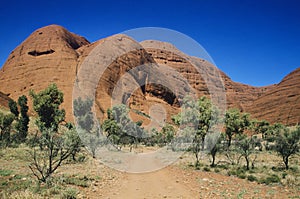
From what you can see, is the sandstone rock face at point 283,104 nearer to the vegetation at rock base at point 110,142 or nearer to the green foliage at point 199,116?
the vegetation at rock base at point 110,142

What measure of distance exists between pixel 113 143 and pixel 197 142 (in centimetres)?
1678

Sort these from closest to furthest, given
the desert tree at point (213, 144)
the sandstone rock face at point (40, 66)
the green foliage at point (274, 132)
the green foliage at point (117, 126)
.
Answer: the desert tree at point (213, 144) → the green foliage at point (274, 132) → the green foliage at point (117, 126) → the sandstone rock face at point (40, 66)

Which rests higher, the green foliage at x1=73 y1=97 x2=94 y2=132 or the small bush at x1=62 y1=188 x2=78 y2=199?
the green foliage at x1=73 y1=97 x2=94 y2=132

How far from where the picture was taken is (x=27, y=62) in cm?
8488

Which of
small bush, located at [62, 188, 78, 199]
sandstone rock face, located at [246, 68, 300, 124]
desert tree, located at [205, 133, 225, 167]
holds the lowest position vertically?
small bush, located at [62, 188, 78, 199]

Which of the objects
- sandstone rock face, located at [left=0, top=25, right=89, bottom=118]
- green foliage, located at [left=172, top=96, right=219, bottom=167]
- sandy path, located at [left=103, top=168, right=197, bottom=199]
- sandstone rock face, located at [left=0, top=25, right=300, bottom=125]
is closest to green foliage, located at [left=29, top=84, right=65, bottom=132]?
green foliage, located at [left=172, top=96, right=219, bottom=167]

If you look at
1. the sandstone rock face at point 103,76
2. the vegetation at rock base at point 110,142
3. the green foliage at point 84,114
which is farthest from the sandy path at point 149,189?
the sandstone rock face at point 103,76

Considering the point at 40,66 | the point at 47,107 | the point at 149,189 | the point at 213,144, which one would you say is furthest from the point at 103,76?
the point at 149,189

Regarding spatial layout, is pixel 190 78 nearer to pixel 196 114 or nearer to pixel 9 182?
pixel 196 114

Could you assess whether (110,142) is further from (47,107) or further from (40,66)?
(40,66)

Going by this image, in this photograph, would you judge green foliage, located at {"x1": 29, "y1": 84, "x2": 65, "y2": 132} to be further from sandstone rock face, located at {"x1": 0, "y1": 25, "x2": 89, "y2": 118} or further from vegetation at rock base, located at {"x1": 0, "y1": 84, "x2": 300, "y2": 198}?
sandstone rock face, located at {"x1": 0, "y1": 25, "x2": 89, "y2": 118}

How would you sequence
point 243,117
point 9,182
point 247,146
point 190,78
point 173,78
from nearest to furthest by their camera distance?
1. point 9,182
2. point 247,146
3. point 243,117
4. point 173,78
5. point 190,78

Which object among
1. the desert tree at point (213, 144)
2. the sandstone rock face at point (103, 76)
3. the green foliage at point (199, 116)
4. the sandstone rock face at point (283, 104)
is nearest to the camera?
the desert tree at point (213, 144)

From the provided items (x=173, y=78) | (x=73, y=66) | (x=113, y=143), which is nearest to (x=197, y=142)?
(x=113, y=143)
